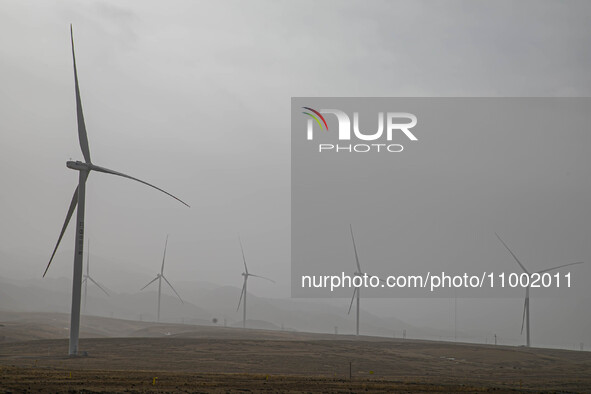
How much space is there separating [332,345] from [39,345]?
4259cm

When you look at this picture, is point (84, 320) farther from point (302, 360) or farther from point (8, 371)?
point (8, 371)

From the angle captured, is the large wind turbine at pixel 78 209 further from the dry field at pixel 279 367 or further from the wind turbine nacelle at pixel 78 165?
the dry field at pixel 279 367

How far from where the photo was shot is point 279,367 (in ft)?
225

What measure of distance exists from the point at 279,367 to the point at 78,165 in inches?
1210

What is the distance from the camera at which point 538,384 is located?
5769cm

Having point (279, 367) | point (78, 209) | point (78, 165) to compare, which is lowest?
point (279, 367)

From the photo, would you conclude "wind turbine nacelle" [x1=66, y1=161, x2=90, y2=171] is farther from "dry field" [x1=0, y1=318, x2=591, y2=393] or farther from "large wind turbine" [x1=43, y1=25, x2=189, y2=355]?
"dry field" [x1=0, y1=318, x2=591, y2=393]

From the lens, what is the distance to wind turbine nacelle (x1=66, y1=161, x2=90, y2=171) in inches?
2638

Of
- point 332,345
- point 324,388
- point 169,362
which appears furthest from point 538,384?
point 332,345

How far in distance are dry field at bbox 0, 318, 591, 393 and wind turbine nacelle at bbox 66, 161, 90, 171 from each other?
19.8m

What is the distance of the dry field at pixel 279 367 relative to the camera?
4300cm

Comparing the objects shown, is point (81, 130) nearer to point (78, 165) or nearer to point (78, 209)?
point (78, 165)

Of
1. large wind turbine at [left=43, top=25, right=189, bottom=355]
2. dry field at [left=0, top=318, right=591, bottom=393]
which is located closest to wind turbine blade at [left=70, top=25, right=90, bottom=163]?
large wind turbine at [left=43, top=25, right=189, bottom=355]

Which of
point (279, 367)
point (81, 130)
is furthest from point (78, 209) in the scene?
point (279, 367)
